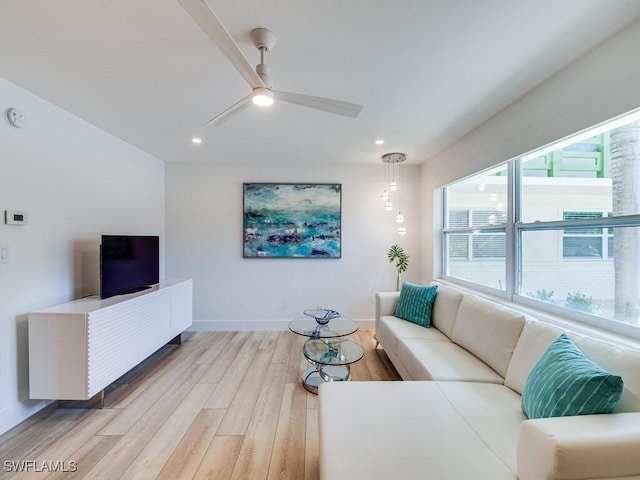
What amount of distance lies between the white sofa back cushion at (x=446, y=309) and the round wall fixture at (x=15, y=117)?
3.90m

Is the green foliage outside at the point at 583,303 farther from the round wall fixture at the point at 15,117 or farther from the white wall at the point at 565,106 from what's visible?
the round wall fixture at the point at 15,117

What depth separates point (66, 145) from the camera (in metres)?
2.49

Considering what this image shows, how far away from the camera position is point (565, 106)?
1826mm

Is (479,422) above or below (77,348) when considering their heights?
below

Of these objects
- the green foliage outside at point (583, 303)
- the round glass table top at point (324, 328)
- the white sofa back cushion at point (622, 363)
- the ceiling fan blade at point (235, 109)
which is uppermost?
the ceiling fan blade at point (235, 109)

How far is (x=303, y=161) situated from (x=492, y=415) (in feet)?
11.5

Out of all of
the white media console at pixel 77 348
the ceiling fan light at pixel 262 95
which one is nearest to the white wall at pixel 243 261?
the white media console at pixel 77 348

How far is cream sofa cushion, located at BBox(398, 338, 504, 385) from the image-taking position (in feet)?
6.15

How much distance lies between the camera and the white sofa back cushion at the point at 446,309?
2.62 meters

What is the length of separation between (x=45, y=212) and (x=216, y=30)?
2285mm

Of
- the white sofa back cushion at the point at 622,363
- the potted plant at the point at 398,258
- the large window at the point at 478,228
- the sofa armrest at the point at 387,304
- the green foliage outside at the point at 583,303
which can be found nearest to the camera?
the white sofa back cushion at the point at 622,363

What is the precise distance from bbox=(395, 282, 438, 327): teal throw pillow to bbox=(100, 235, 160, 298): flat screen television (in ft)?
9.57

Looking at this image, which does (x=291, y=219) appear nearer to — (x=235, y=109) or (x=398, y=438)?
(x=235, y=109)

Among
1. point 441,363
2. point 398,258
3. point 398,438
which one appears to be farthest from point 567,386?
point 398,258
